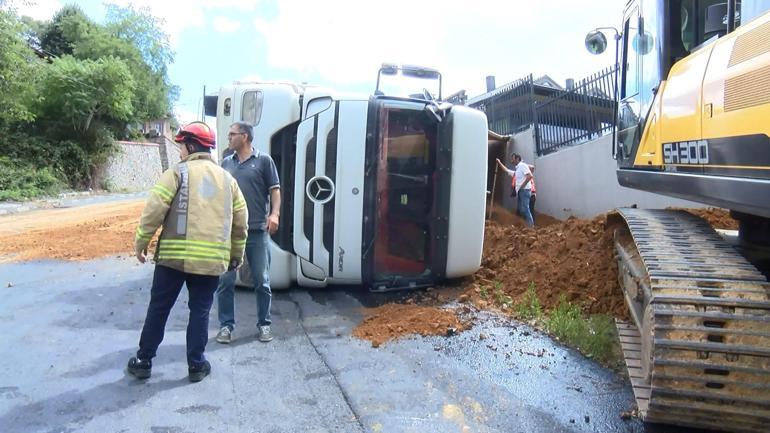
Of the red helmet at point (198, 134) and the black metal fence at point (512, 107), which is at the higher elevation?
the black metal fence at point (512, 107)

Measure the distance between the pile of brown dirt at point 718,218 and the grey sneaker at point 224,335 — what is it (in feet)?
12.4

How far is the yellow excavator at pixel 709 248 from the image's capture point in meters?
2.27

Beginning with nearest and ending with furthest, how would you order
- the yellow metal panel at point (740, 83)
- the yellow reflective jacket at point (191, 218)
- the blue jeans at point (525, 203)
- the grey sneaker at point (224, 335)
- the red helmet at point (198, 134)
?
1. the yellow metal panel at point (740, 83)
2. the yellow reflective jacket at point (191, 218)
3. the red helmet at point (198, 134)
4. the grey sneaker at point (224, 335)
5. the blue jeans at point (525, 203)

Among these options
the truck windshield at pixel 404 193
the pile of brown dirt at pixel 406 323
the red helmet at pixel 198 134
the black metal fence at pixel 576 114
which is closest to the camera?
the red helmet at pixel 198 134

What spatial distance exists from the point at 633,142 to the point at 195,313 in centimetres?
334

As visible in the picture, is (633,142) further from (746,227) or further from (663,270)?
(663,270)

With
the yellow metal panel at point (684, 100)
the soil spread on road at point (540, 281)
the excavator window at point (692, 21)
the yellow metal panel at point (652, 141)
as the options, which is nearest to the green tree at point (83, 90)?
the soil spread on road at point (540, 281)

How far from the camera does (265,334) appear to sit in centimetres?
404

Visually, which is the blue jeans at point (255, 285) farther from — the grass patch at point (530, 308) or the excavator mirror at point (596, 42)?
the excavator mirror at point (596, 42)

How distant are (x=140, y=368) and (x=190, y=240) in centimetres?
82

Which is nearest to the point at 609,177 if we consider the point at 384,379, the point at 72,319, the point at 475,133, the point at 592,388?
the point at 475,133

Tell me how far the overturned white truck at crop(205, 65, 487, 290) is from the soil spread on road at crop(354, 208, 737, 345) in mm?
398

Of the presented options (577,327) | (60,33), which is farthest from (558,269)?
(60,33)

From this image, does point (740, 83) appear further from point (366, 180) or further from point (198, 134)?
point (366, 180)
